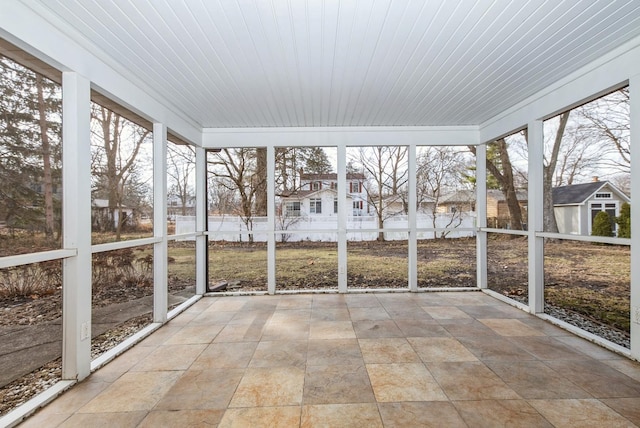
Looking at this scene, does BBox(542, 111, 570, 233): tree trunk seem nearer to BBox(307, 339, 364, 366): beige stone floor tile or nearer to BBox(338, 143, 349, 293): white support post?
BBox(338, 143, 349, 293): white support post

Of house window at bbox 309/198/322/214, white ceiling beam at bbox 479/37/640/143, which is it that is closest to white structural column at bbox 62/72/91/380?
house window at bbox 309/198/322/214

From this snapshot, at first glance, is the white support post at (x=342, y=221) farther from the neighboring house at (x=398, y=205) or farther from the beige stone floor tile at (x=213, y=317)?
the beige stone floor tile at (x=213, y=317)

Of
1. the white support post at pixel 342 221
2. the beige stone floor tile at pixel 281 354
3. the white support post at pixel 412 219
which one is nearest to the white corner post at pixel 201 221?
the white support post at pixel 342 221

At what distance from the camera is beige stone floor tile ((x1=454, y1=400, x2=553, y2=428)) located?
1.83m

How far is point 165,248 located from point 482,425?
3.34 meters

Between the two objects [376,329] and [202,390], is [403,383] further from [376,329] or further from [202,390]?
[202,390]

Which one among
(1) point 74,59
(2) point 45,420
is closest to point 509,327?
(2) point 45,420

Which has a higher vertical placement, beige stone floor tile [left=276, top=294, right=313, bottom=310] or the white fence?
the white fence

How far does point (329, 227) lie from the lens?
495cm

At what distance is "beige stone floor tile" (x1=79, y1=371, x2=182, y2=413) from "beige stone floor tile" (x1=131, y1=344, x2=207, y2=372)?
96 mm

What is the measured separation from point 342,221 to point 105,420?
11.7ft

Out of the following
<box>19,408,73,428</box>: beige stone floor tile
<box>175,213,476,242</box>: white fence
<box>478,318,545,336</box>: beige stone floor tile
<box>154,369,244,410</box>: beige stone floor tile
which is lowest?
<box>19,408,73,428</box>: beige stone floor tile

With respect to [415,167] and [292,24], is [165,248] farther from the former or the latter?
[415,167]

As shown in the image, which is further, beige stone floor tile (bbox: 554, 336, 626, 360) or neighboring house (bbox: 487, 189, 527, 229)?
neighboring house (bbox: 487, 189, 527, 229)
